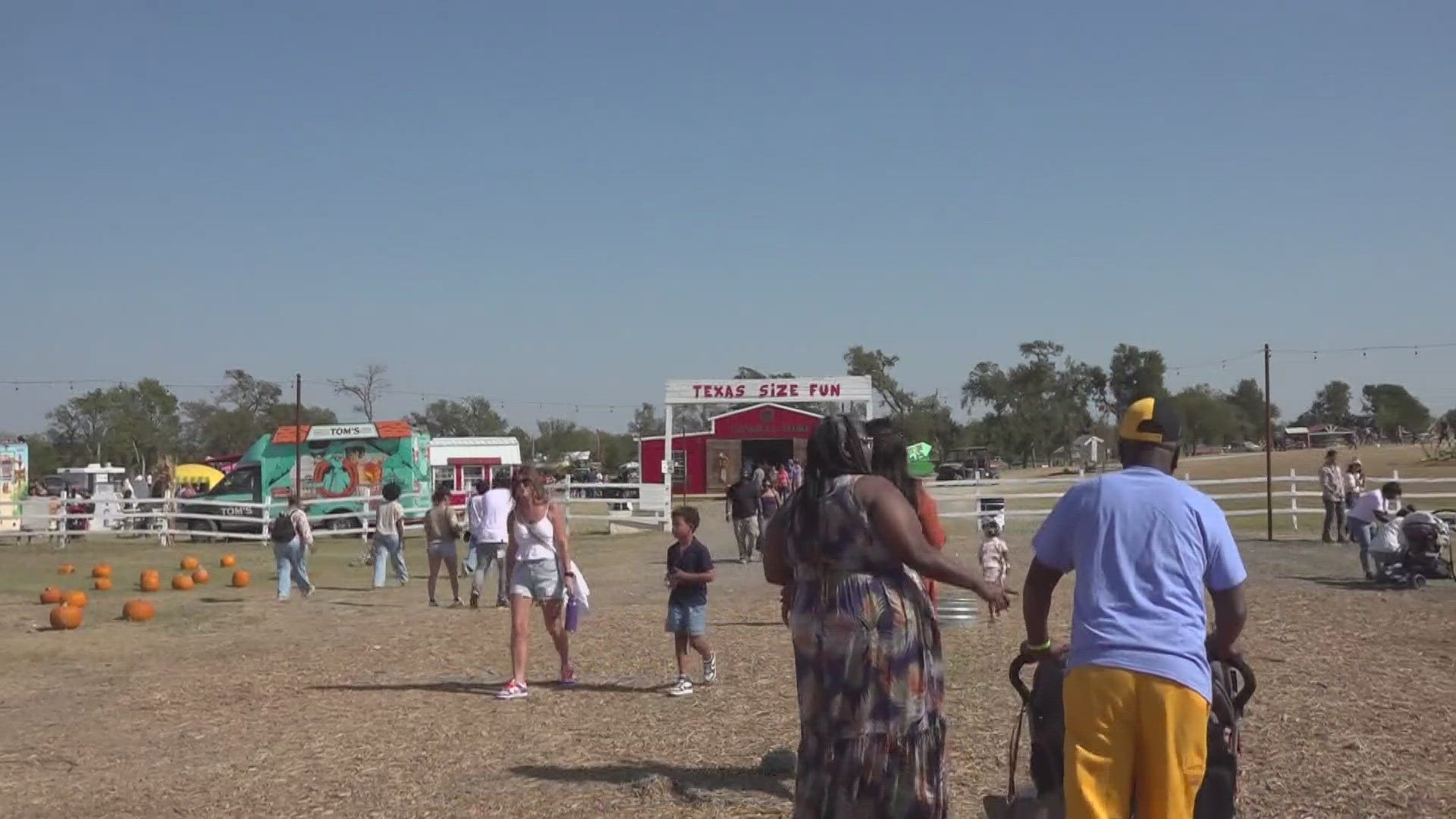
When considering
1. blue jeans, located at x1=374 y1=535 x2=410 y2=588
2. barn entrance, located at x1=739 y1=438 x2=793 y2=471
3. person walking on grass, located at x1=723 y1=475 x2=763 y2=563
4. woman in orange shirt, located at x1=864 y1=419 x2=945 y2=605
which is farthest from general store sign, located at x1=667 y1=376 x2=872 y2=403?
woman in orange shirt, located at x1=864 y1=419 x2=945 y2=605

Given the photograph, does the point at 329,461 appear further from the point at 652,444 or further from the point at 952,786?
the point at 952,786

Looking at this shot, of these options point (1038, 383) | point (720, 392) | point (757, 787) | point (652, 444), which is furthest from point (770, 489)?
point (1038, 383)

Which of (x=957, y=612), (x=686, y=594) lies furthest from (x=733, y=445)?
(x=686, y=594)

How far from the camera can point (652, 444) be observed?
185 feet

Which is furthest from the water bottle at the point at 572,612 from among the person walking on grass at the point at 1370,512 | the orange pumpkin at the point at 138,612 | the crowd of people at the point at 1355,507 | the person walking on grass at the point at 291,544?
the person walking on grass at the point at 1370,512

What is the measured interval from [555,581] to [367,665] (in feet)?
9.32

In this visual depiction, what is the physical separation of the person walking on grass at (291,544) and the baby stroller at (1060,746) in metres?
14.0

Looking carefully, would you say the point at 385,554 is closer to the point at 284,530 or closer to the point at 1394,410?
the point at 284,530

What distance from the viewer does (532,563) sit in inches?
369

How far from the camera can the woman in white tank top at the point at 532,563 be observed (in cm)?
934

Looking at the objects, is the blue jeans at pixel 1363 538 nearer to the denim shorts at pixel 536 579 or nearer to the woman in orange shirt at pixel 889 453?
the denim shorts at pixel 536 579

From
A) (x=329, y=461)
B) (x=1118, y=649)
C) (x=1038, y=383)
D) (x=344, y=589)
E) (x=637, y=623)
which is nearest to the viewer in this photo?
(x=1118, y=649)

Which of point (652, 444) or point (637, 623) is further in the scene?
point (652, 444)

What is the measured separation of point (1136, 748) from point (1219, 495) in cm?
2341
